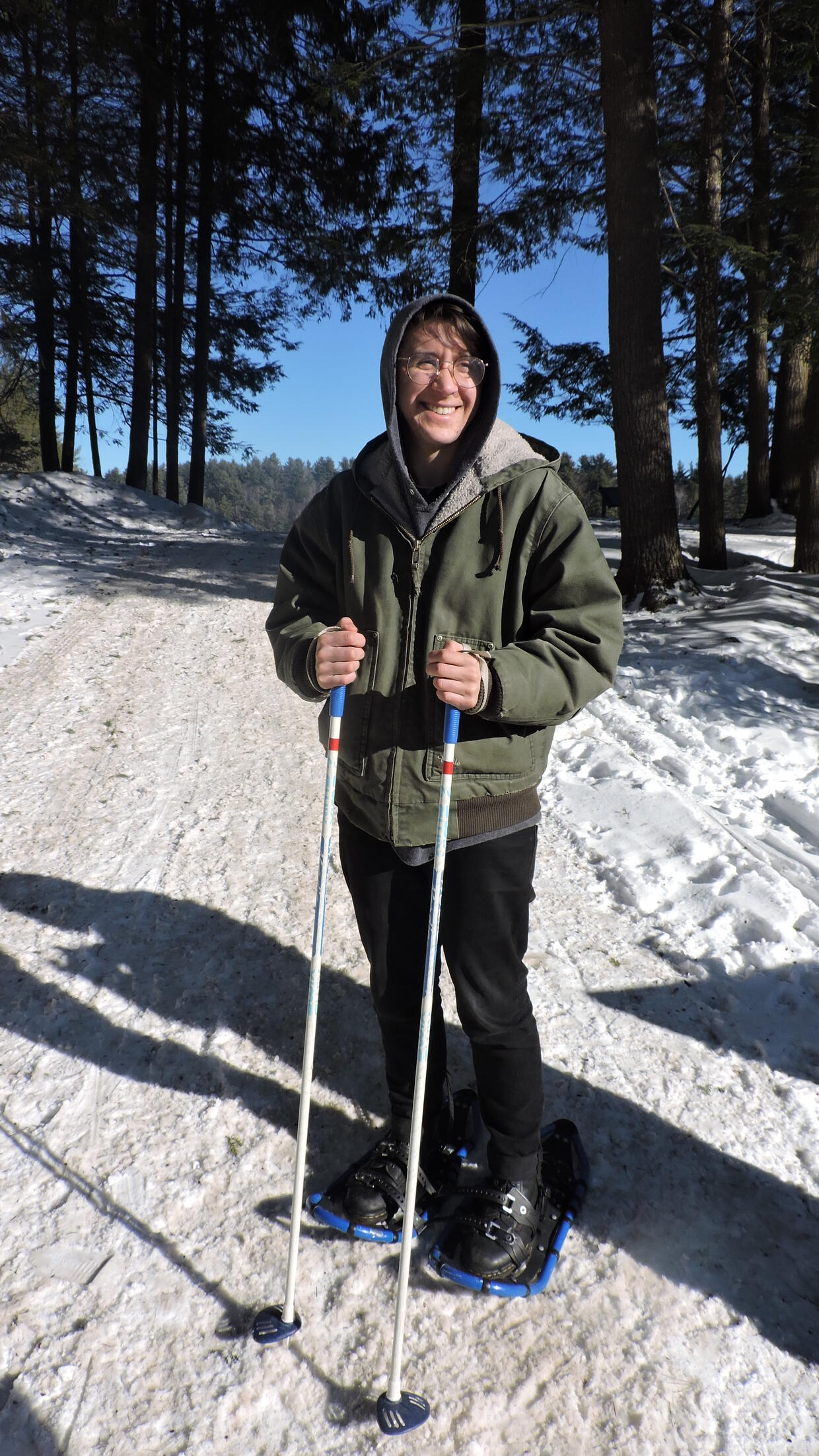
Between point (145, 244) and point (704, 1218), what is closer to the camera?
point (704, 1218)

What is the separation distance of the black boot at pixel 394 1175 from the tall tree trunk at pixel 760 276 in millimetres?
7489

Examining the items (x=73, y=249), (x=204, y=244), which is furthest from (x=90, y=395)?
(x=204, y=244)

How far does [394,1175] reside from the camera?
2.16m

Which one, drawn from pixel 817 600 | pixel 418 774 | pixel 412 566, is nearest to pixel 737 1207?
pixel 418 774

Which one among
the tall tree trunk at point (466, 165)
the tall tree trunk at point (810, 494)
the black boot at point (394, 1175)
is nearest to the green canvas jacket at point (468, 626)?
the black boot at point (394, 1175)

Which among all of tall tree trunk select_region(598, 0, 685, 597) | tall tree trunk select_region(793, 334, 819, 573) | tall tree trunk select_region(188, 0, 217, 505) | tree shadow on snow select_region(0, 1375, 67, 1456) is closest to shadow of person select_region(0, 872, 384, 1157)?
tree shadow on snow select_region(0, 1375, 67, 1456)

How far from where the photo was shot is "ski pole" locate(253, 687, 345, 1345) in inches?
70.8

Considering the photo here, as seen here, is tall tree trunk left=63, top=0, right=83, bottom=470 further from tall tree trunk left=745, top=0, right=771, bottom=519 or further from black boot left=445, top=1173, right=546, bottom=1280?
black boot left=445, top=1173, right=546, bottom=1280

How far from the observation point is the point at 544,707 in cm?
177

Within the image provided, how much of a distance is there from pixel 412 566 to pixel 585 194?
1004 centimetres

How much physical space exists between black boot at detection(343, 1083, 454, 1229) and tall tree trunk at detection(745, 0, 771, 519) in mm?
7489

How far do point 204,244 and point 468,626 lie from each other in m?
18.5

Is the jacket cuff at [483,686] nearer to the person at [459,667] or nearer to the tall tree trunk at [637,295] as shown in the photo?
the person at [459,667]

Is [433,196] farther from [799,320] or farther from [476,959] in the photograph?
[476,959]
